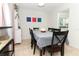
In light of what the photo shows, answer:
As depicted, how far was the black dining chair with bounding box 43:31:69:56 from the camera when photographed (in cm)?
190

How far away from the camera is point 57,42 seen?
201 cm

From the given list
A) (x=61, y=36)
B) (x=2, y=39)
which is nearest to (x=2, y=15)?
(x=2, y=39)

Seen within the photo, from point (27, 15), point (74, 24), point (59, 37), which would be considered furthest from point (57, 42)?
point (27, 15)

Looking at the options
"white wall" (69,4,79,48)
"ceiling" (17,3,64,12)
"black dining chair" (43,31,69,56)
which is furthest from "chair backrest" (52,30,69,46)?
"ceiling" (17,3,64,12)

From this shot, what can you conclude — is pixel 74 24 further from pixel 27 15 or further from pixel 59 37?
pixel 27 15

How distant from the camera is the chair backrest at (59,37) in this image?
74.5 inches

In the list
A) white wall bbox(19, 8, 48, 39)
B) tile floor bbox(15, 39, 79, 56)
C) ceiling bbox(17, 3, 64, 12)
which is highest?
ceiling bbox(17, 3, 64, 12)

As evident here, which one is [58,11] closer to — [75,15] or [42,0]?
[75,15]

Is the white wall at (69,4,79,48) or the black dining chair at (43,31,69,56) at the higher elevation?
the white wall at (69,4,79,48)

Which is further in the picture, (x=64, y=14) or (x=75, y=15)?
(x=75, y=15)

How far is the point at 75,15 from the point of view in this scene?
2053mm

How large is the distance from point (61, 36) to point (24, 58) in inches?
53.8

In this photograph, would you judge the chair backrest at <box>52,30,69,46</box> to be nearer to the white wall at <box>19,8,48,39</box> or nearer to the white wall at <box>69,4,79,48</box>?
the white wall at <box>69,4,79,48</box>

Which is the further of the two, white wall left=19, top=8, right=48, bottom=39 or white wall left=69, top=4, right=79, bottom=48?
white wall left=69, top=4, right=79, bottom=48
